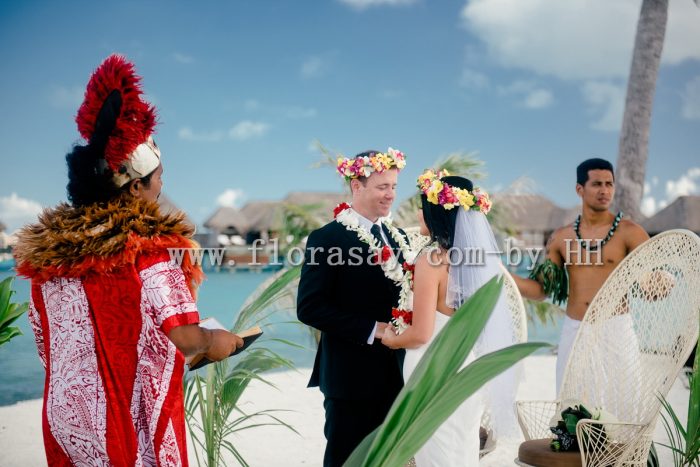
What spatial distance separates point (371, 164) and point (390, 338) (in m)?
0.84

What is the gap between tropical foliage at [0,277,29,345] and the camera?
10.4ft

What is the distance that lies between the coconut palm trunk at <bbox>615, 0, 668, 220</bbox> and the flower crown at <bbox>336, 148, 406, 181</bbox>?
9.00 metres

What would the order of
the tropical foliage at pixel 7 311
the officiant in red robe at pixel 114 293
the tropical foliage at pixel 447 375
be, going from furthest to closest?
the tropical foliage at pixel 7 311
the officiant in red robe at pixel 114 293
the tropical foliage at pixel 447 375

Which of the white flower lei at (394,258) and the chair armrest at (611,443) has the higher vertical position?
the white flower lei at (394,258)

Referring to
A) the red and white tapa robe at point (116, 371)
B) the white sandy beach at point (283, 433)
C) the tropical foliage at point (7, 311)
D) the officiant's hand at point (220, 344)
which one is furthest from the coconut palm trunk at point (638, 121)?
the red and white tapa robe at point (116, 371)

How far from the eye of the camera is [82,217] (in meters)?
1.87

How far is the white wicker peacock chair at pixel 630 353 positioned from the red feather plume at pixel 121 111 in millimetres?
2194

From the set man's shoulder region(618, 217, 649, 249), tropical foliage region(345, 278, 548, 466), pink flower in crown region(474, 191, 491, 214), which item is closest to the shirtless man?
man's shoulder region(618, 217, 649, 249)

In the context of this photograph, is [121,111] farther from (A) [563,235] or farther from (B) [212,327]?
(A) [563,235]

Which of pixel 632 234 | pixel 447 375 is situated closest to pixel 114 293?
pixel 447 375

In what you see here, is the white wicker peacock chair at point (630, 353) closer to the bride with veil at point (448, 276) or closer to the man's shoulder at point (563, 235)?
the man's shoulder at point (563, 235)

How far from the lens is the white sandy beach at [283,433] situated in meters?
5.46

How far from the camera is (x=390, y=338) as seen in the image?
2.94 metres

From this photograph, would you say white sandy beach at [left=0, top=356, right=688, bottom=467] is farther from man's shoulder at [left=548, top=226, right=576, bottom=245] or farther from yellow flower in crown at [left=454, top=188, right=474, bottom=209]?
yellow flower in crown at [left=454, top=188, right=474, bottom=209]
